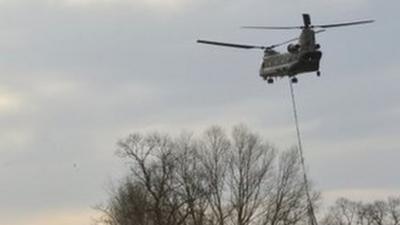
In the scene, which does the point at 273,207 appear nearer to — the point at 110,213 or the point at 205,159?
the point at 205,159

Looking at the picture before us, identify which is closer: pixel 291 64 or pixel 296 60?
pixel 291 64

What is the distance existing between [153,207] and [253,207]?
9790 mm

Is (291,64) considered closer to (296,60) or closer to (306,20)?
(296,60)

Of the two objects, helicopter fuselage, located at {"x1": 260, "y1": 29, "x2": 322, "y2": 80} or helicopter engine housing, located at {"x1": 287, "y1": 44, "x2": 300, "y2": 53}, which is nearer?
helicopter fuselage, located at {"x1": 260, "y1": 29, "x2": 322, "y2": 80}

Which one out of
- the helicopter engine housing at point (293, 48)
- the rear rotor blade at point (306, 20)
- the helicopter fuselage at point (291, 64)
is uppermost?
the rear rotor blade at point (306, 20)

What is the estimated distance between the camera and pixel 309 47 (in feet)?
170

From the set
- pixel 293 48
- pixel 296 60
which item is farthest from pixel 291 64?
pixel 293 48

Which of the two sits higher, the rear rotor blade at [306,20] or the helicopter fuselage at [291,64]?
the rear rotor blade at [306,20]

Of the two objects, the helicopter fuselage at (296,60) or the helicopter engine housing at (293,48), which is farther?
the helicopter engine housing at (293,48)

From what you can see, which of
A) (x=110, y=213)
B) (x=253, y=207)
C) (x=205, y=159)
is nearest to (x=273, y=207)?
(x=253, y=207)

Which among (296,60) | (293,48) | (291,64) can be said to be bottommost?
(291,64)

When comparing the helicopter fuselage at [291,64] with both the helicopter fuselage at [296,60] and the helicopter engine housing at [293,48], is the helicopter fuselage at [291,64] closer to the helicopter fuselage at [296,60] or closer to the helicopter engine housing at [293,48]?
the helicopter fuselage at [296,60]

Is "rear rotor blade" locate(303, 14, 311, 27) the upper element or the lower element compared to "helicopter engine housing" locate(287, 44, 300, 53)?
upper

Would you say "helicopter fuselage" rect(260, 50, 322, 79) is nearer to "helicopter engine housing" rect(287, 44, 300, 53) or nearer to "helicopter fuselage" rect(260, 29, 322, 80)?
"helicopter fuselage" rect(260, 29, 322, 80)
